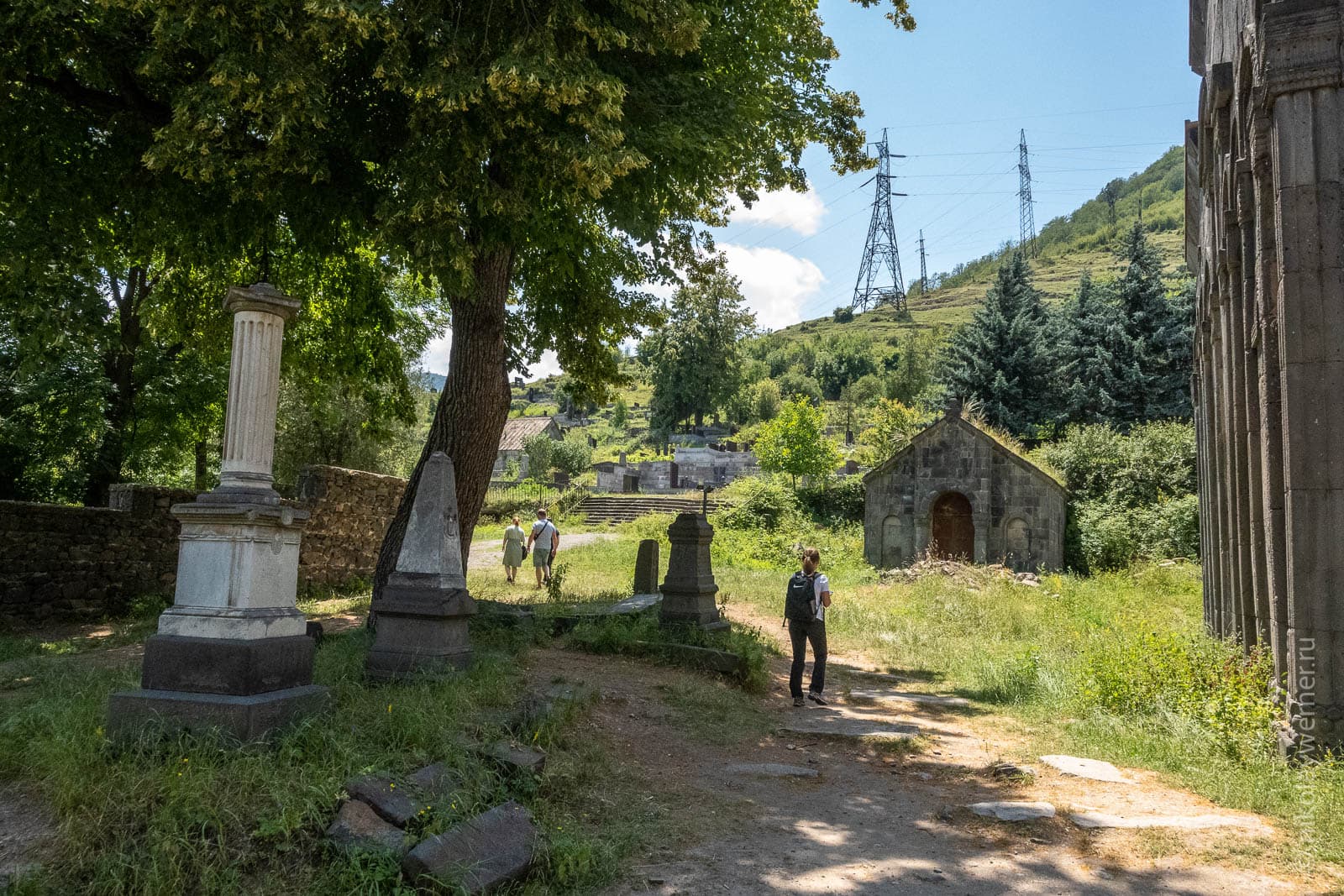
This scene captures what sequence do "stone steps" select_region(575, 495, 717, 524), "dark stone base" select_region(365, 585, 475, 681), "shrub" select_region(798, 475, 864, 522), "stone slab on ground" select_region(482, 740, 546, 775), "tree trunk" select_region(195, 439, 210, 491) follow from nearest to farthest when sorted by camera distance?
"stone slab on ground" select_region(482, 740, 546, 775)
"dark stone base" select_region(365, 585, 475, 681)
"tree trunk" select_region(195, 439, 210, 491)
"shrub" select_region(798, 475, 864, 522)
"stone steps" select_region(575, 495, 717, 524)

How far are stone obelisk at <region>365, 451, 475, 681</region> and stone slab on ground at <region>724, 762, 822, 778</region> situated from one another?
97.7 inches

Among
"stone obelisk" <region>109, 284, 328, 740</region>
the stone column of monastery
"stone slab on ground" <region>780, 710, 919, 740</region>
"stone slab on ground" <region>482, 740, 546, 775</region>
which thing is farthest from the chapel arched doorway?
"stone obelisk" <region>109, 284, 328, 740</region>

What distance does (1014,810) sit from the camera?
215 inches

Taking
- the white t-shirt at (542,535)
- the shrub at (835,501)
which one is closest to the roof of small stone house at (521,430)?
the shrub at (835,501)

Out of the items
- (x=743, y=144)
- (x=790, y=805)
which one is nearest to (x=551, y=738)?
(x=790, y=805)

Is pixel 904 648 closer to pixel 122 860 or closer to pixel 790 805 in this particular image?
pixel 790 805

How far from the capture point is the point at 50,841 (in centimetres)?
392

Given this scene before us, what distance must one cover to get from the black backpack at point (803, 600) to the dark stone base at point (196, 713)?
17.5 feet

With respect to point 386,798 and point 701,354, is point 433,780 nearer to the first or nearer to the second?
point 386,798

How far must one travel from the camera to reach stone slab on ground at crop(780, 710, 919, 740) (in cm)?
780

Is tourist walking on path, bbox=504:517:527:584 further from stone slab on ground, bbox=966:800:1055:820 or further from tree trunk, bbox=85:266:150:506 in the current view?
stone slab on ground, bbox=966:800:1055:820

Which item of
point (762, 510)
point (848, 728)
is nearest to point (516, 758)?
point (848, 728)

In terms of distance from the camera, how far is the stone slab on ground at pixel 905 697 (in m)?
9.51

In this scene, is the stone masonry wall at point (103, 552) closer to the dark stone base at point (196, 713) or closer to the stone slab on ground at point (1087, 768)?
the dark stone base at point (196, 713)
